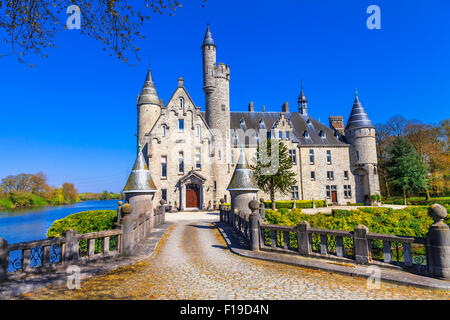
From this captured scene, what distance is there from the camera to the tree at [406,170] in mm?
36188

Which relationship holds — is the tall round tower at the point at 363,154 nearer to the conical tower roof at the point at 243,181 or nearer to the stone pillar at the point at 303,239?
the conical tower roof at the point at 243,181

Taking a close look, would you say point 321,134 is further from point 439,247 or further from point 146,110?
point 439,247

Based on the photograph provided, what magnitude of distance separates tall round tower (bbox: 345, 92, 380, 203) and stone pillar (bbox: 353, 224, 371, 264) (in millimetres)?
33141

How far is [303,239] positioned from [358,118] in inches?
1386

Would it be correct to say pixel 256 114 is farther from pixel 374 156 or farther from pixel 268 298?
pixel 268 298

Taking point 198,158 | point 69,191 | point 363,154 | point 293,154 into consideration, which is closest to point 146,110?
point 198,158

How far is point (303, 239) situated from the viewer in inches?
352

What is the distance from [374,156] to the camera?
1481 inches

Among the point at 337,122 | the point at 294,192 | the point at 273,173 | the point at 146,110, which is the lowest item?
the point at 294,192

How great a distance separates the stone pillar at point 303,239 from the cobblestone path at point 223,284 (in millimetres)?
994

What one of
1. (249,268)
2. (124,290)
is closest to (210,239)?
(249,268)

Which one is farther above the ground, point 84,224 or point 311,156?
point 311,156
